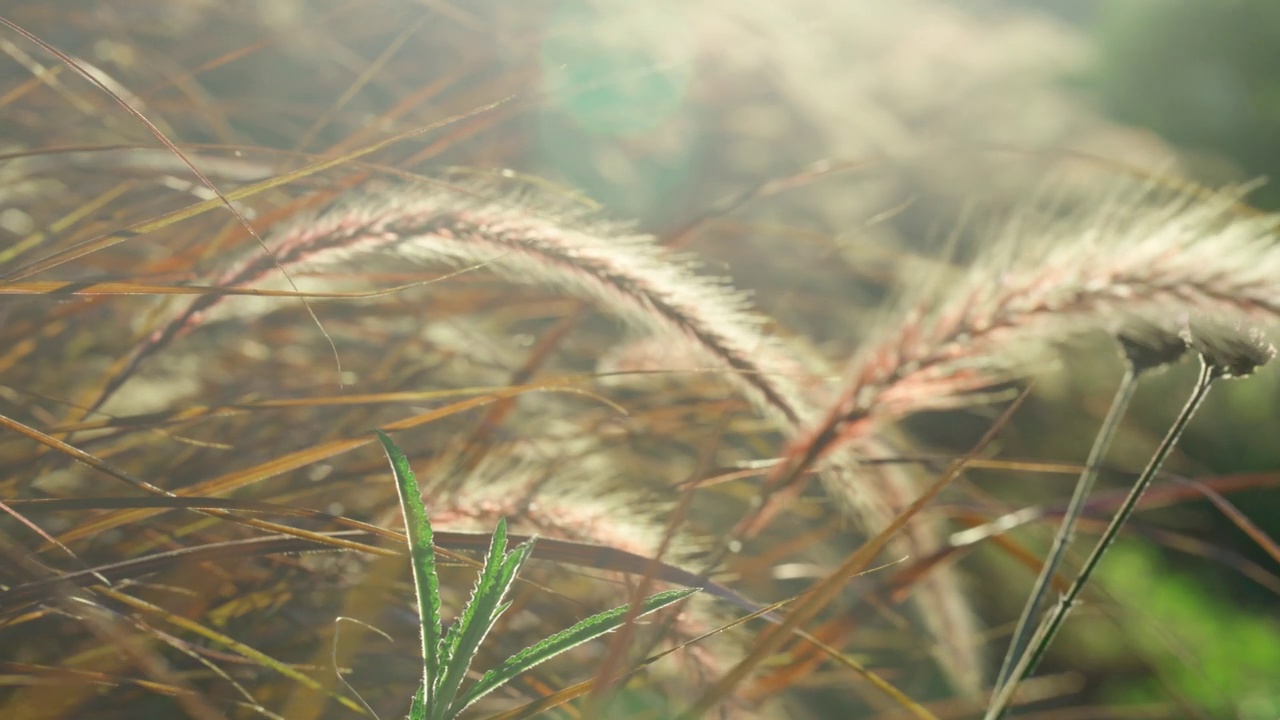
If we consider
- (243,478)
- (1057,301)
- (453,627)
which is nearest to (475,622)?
(453,627)

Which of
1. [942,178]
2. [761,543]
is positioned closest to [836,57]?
[942,178]

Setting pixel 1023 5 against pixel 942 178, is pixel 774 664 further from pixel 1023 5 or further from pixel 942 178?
pixel 1023 5

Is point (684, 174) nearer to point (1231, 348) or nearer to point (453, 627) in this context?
point (1231, 348)

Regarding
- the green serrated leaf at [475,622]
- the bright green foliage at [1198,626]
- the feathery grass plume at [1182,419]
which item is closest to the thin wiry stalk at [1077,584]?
the feathery grass plume at [1182,419]

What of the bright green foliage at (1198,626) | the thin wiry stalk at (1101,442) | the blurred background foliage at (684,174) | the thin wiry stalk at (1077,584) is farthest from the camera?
the bright green foliage at (1198,626)

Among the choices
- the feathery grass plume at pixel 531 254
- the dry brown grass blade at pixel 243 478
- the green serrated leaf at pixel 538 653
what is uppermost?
the feathery grass plume at pixel 531 254

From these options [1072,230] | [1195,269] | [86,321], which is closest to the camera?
[1195,269]

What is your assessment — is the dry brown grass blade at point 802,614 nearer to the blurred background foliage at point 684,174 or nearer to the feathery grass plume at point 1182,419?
the feathery grass plume at point 1182,419
